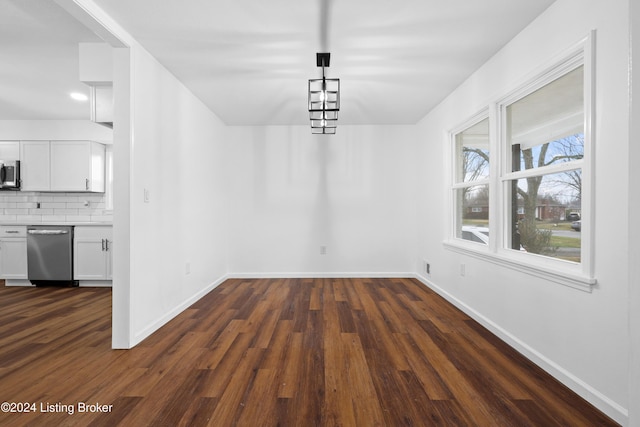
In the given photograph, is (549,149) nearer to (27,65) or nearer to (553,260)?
(553,260)

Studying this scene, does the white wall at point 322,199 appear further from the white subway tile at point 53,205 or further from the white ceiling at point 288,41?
the white subway tile at point 53,205

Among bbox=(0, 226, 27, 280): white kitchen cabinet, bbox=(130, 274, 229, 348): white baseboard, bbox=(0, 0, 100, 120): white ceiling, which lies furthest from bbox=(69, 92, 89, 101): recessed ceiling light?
bbox=(130, 274, 229, 348): white baseboard

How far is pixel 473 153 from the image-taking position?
131 inches

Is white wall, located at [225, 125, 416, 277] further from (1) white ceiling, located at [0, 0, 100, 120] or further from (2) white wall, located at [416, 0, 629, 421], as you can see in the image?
(1) white ceiling, located at [0, 0, 100, 120]

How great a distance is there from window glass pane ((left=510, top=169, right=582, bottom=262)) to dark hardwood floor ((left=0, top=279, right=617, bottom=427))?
87 centimetres

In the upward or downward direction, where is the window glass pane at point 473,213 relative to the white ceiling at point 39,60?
downward

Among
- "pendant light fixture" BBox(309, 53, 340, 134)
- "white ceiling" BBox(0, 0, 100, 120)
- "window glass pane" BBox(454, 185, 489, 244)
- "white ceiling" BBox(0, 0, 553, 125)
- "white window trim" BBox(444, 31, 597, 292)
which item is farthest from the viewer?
"window glass pane" BBox(454, 185, 489, 244)

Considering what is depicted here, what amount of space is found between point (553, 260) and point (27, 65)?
17.8 ft

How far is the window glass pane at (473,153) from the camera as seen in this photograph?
308 cm

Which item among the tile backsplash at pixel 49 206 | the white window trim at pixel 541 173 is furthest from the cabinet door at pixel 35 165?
the white window trim at pixel 541 173

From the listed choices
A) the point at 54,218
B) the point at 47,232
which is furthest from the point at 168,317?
the point at 54,218

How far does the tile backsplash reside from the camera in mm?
4938

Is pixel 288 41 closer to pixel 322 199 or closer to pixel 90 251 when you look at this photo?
pixel 322 199

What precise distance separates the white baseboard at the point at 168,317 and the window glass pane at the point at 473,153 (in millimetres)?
3611
